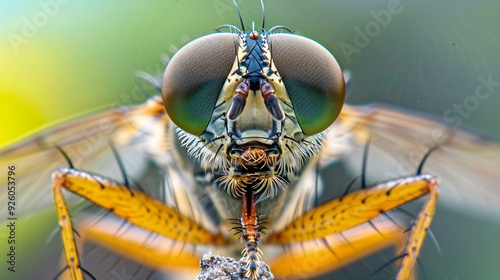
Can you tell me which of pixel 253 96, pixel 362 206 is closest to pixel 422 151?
pixel 362 206

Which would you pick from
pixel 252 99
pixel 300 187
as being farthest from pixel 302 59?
pixel 300 187

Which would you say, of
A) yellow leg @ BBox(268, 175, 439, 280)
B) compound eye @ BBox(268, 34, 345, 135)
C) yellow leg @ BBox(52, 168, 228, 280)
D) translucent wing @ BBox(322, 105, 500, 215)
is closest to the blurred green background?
translucent wing @ BBox(322, 105, 500, 215)

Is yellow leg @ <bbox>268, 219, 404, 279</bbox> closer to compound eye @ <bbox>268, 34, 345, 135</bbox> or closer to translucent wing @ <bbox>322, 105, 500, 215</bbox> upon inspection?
translucent wing @ <bbox>322, 105, 500, 215</bbox>

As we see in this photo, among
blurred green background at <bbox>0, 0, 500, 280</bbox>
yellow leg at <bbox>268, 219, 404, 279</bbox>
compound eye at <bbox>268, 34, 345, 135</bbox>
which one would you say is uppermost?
blurred green background at <bbox>0, 0, 500, 280</bbox>

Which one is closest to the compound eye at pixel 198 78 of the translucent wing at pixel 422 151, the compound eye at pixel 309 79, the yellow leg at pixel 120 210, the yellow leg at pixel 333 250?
the compound eye at pixel 309 79

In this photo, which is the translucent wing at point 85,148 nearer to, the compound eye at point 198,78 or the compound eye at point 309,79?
the compound eye at point 198,78

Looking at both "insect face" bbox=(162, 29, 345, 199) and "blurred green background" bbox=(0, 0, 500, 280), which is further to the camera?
"blurred green background" bbox=(0, 0, 500, 280)

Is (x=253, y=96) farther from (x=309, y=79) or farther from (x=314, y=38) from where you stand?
(x=314, y=38)
